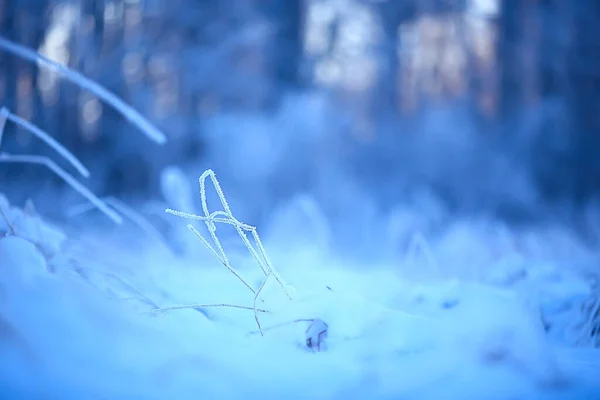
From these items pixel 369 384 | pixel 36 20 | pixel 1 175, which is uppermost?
pixel 36 20

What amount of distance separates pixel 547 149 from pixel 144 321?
1.41ft

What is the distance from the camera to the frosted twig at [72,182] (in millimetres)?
495

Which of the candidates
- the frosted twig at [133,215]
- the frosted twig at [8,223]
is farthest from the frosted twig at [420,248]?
the frosted twig at [8,223]

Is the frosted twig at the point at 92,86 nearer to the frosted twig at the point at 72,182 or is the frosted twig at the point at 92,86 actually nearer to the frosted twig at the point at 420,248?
the frosted twig at the point at 72,182

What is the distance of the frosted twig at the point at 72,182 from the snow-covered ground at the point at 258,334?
0.11 feet

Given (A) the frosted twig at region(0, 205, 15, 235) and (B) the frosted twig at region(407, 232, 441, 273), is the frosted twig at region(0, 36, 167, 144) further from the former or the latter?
(B) the frosted twig at region(407, 232, 441, 273)

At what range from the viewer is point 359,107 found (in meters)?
0.57

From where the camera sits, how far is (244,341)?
406 mm

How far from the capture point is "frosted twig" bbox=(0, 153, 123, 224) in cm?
50

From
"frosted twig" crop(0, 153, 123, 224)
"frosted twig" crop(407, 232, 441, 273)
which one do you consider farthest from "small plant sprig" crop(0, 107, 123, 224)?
"frosted twig" crop(407, 232, 441, 273)

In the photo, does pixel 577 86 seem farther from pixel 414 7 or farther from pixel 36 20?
pixel 36 20

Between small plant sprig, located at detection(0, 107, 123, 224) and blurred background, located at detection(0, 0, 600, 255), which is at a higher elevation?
blurred background, located at detection(0, 0, 600, 255)

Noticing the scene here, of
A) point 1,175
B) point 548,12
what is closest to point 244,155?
point 1,175

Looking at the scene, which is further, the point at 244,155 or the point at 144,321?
the point at 244,155
